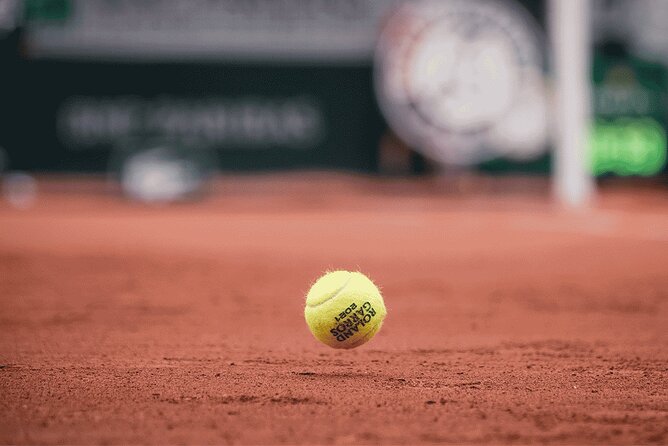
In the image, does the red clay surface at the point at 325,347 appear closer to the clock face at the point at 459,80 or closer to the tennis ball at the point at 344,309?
the tennis ball at the point at 344,309

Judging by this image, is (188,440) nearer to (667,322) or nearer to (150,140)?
(667,322)

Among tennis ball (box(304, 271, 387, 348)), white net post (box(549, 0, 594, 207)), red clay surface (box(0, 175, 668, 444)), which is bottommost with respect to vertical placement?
red clay surface (box(0, 175, 668, 444))

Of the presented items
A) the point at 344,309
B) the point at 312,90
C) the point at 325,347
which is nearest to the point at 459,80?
the point at 312,90

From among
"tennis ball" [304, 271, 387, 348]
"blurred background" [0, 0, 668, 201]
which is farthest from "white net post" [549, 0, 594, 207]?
"tennis ball" [304, 271, 387, 348]

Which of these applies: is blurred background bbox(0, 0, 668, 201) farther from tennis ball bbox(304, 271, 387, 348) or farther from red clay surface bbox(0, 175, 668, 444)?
tennis ball bbox(304, 271, 387, 348)

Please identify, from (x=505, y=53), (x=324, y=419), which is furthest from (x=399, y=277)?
(x=505, y=53)

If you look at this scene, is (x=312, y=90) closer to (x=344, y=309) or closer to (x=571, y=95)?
(x=571, y=95)

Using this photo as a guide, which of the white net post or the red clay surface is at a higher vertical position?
the white net post
